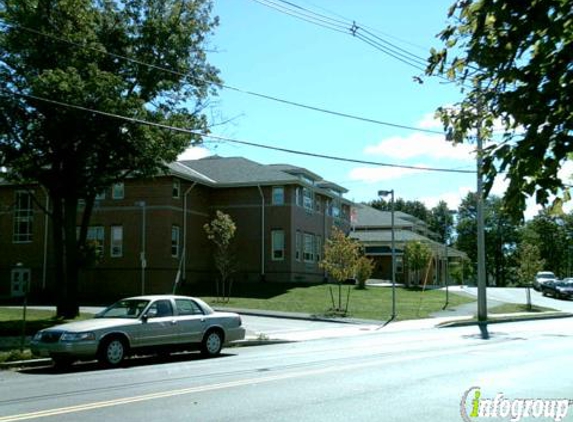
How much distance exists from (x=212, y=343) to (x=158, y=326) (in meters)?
1.76

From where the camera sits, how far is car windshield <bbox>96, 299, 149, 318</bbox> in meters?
16.1

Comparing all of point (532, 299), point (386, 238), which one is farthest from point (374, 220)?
point (532, 299)

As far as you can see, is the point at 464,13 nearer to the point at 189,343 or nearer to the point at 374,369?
the point at 374,369

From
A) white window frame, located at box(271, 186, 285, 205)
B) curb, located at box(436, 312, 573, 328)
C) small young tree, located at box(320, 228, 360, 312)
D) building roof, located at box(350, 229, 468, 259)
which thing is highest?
white window frame, located at box(271, 186, 285, 205)

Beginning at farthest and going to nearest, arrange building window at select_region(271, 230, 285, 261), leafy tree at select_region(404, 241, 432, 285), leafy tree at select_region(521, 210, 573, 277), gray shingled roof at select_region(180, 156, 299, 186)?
1. leafy tree at select_region(521, 210, 573, 277)
2. leafy tree at select_region(404, 241, 432, 285)
3. gray shingled roof at select_region(180, 156, 299, 186)
4. building window at select_region(271, 230, 285, 261)

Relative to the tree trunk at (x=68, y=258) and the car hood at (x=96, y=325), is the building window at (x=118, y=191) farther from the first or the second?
the car hood at (x=96, y=325)

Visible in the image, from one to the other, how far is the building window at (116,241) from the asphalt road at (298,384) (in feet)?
89.9

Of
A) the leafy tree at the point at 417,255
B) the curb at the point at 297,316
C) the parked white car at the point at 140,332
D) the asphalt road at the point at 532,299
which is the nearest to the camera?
the parked white car at the point at 140,332

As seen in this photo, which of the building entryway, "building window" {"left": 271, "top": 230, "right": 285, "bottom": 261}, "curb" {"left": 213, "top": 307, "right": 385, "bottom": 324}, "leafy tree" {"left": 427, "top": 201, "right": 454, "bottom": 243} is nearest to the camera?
"curb" {"left": 213, "top": 307, "right": 385, "bottom": 324}

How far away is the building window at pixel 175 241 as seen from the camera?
1736 inches

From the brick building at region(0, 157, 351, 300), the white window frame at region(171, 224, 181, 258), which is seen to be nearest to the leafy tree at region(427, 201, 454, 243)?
the brick building at region(0, 157, 351, 300)

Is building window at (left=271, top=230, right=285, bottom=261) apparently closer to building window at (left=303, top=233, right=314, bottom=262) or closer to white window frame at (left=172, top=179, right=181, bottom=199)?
building window at (left=303, top=233, right=314, bottom=262)

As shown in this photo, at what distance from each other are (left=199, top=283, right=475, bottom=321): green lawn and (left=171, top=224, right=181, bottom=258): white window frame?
15.7ft

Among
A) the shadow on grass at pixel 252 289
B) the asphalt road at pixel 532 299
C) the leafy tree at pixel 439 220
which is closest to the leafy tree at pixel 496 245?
the leafy tree at pixel 439 220
